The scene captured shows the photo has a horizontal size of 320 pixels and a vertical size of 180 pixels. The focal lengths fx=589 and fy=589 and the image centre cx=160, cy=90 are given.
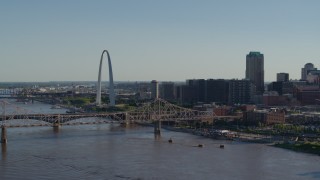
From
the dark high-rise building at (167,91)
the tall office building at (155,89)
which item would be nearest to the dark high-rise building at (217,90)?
the dark high-rise building at (167,91)

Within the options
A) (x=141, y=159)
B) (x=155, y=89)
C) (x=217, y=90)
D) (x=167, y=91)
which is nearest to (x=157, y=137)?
(x=141, y=159)

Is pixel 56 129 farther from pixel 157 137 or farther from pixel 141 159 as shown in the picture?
pixel 141 159

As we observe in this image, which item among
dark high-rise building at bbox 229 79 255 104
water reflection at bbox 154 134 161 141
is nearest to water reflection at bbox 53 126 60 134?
water reflection at bbox 154 134 161 141

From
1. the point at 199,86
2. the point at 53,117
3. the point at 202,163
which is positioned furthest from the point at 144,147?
the point at 199,86

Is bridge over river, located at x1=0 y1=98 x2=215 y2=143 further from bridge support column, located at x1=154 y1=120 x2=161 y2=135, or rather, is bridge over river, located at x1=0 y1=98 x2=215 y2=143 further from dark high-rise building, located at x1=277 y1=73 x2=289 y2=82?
dark high-rise building, located at x1=277 y1=73 x2=289 y2=82

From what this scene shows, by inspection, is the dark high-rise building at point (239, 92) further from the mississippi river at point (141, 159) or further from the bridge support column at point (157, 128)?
the mississippi river at point (141, 159)

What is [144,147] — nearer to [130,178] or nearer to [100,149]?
[100,149]

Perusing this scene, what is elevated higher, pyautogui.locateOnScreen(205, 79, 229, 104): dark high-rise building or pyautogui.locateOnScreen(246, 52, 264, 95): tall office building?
pyautogui.locateOnScreen(246, 52, 264, 95): tall office building

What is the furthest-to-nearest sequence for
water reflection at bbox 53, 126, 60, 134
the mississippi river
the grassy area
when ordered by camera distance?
1. water reflection at bbox 53, 126, 60, 134
2. the grassy area
3. the mississippi river

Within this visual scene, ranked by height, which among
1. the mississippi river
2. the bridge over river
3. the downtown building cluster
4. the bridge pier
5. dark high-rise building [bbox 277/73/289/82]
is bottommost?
the mississippi river
